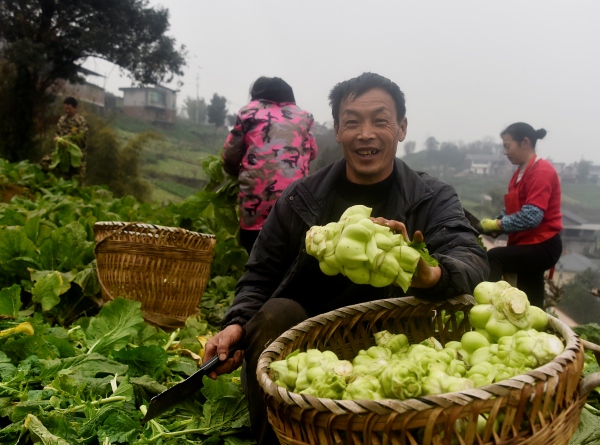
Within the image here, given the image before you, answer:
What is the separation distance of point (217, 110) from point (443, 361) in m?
17.5

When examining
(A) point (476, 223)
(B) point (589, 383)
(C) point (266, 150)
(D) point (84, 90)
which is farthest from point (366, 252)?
(D) point (84, 90)

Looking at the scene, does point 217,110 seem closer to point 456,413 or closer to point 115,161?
point 115,161

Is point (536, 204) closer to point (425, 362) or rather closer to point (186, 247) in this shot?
point (186, 247)

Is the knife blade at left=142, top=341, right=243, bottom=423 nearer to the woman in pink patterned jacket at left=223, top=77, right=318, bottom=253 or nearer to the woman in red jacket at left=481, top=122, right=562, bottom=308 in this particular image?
the woman in pink patterned jacket at left=223, top=77, right=318, bottom=253

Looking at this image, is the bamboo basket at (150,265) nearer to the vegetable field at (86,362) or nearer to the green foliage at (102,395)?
the vegetable field at (86,362)

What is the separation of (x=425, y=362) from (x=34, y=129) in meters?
16.7

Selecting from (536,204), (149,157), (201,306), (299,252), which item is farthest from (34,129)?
(299,252)

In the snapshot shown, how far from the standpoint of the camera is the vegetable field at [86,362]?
2.24 m

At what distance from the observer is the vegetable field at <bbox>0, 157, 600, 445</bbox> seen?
224 centimetres

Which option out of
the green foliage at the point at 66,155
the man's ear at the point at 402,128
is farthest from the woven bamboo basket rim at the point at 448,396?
the green foliage at the point at 66,155

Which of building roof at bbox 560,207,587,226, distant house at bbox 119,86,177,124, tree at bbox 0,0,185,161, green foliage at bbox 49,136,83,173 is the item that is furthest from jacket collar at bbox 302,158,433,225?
distant house at bbox 119,86,177,124

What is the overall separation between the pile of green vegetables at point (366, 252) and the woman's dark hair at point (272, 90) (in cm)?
301

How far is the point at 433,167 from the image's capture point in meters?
5.67

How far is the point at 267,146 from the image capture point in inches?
177
